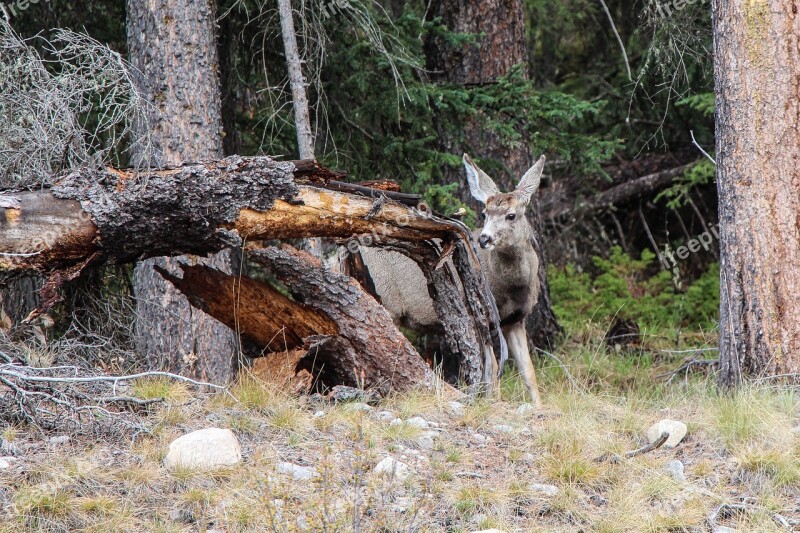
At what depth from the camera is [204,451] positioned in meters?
4.90

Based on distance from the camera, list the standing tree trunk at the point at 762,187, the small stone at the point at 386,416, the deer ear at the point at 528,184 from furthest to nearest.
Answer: the deer ear at the point at 528,184
the standing tree trunk at the point at 762,187
the small stone at the point at 386,416

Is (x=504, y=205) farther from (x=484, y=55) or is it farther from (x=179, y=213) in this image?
(x=179, y=213)

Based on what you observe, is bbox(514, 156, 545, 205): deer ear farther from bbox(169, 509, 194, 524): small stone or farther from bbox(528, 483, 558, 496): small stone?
bbox(169, 509, 194, 524): small stone

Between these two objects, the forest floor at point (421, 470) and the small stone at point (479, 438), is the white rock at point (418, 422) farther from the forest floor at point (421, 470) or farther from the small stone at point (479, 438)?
the small stone at point (479, 438)

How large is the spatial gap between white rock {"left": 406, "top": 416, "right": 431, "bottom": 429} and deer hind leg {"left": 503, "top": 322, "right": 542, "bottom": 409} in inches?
71.4

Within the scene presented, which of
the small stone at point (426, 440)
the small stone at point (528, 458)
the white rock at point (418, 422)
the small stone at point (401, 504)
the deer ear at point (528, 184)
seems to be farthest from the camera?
the deer ear at point (528, 184)

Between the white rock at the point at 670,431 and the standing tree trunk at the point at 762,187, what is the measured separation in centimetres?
102

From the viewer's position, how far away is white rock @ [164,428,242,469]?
4.84 metres

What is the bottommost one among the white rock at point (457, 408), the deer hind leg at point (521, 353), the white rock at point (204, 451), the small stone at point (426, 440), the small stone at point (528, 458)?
the deer hind leg at point (521, 353)

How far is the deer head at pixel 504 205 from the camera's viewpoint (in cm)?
809

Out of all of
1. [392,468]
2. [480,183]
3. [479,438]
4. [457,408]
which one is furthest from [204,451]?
[480,183]

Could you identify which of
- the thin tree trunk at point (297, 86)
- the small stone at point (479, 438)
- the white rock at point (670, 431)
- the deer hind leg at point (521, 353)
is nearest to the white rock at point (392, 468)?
the small stone at point (479, 438)

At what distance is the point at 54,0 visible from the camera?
28.5 ft

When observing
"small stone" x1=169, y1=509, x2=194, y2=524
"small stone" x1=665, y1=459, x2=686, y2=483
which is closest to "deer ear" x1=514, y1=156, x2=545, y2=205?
"small stone" x1=665, y1=459, x2=686, y2=483
